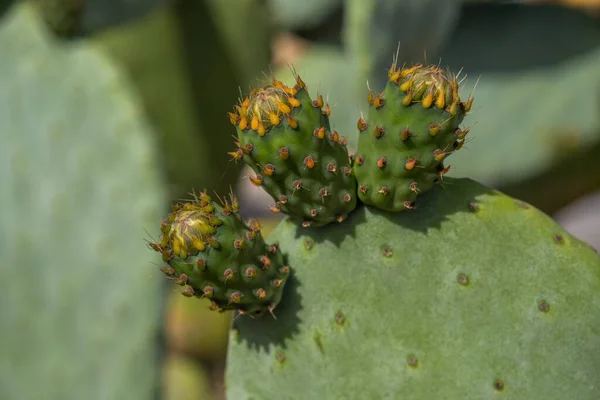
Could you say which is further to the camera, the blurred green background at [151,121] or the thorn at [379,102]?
the blurred green background at [151,121]

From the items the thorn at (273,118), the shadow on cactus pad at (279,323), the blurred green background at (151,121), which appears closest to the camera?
the thorn at (273,118)

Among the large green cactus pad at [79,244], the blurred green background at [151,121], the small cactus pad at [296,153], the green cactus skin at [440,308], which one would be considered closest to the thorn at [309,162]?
the small cactus pad at [296,153]

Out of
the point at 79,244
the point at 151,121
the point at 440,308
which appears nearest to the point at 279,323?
the point at 440,308

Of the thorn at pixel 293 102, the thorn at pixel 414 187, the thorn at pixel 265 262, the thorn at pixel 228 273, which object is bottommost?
the thorn at pixel 265 262

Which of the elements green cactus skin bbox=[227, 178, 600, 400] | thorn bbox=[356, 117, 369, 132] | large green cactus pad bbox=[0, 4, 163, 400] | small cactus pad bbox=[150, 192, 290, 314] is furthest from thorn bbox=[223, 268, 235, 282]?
large green cactus pad bbox=[0, 4, 163, 400]

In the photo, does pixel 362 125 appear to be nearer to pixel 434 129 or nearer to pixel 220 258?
pixel 434 129

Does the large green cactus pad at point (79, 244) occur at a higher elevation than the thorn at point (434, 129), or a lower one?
lower

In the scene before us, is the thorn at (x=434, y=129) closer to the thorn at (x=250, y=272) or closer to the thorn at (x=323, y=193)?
the thorn at (x=323, y=193)

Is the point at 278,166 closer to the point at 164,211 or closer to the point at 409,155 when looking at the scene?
the point at 409,155
